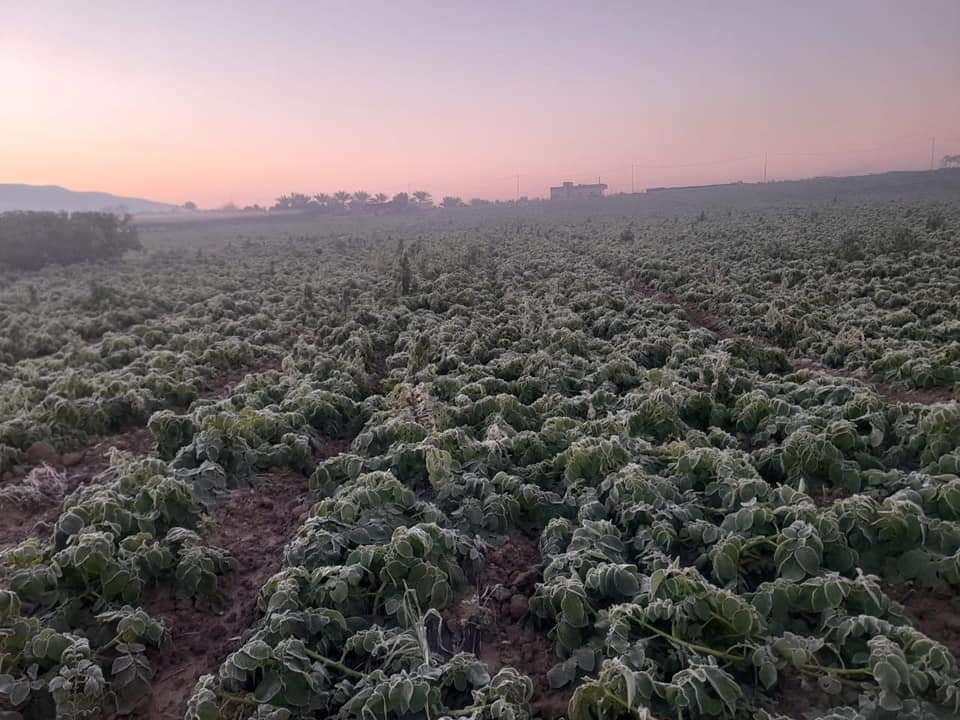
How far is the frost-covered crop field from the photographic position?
9.90 feet

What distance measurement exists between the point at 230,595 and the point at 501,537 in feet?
6.56

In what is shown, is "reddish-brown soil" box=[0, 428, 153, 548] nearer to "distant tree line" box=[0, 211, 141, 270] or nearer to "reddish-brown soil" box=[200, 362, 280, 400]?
"reddish-brown soil" box=[200, 362, 280, 400]

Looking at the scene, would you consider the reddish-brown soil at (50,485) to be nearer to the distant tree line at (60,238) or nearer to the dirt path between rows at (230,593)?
the dirt path between rows at (230,593)

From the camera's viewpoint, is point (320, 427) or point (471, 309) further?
point (471, 309)

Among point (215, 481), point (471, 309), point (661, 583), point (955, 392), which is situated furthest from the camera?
point (471, 309)

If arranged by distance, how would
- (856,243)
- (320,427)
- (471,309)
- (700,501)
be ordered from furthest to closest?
(856,243) < (471,309) < (320,427) < (700,501)

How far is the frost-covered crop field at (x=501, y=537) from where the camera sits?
3018mm

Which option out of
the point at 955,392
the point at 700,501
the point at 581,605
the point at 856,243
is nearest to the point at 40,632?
the point at 581,605

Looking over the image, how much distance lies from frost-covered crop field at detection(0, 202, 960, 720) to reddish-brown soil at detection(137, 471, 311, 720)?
2 cm

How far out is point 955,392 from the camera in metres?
6.09

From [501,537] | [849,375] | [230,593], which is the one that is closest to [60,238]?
[230,593]

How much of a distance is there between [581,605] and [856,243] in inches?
771

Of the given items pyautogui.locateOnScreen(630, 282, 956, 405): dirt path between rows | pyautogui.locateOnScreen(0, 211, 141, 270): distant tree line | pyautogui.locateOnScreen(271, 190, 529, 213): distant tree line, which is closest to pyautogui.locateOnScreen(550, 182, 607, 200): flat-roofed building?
pyautogui.locateOnScreen(271, 190, 529, 213): distant tree line

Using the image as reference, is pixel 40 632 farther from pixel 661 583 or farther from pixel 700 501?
pixel 700 501
